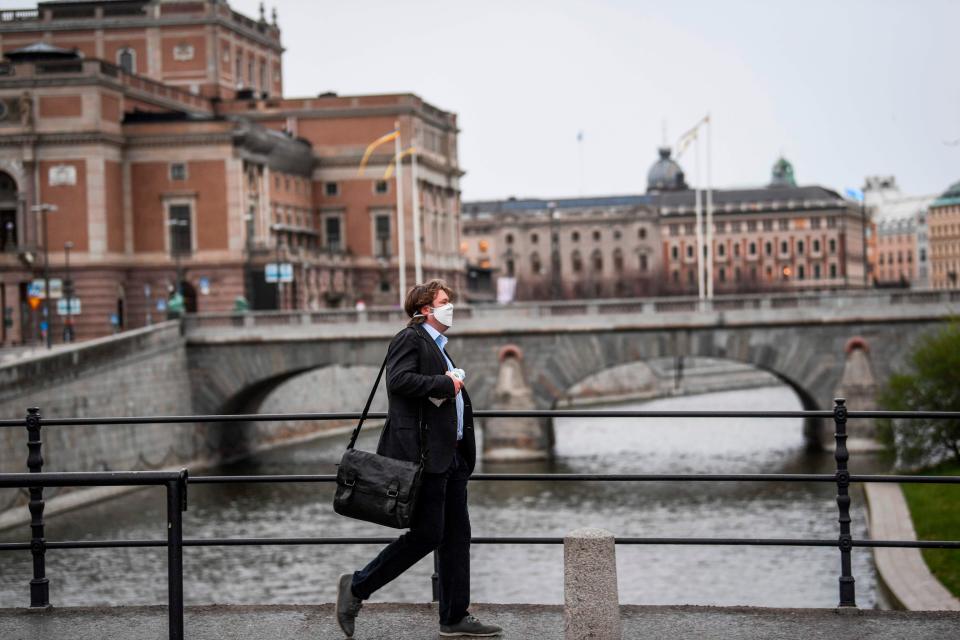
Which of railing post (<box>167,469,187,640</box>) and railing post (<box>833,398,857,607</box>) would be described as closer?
railing post (<box>167,469,187,640</box>)

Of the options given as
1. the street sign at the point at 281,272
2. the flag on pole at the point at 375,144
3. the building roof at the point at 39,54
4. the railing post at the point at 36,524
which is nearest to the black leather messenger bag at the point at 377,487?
the railing post at the point at 36,524

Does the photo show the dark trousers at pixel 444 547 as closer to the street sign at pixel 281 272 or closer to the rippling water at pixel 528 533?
the rippling water at pixel 528 533

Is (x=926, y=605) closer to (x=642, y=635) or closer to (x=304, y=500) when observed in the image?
(x=642, y=635)

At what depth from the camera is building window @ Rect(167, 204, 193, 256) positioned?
78.0 m

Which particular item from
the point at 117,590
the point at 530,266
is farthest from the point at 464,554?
the point at 530,266

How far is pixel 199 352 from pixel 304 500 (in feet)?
49.2

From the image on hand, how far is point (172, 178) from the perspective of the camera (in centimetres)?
7825

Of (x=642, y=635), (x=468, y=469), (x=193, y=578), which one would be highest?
(x=468, y=469)

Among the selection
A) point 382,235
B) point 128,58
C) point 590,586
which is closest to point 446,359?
point 590,586

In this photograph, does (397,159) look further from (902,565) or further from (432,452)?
(432,452)

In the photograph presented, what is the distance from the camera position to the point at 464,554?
10555 millimetres

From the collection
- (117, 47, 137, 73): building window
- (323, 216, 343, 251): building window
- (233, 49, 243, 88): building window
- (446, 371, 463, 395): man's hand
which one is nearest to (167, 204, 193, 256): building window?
(323, 216, 343, 251): building window

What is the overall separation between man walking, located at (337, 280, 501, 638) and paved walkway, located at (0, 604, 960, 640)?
32 cm

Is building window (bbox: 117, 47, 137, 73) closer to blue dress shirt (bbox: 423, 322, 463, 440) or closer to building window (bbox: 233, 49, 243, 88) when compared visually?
building window (bbox: 233, 49, 243, 88)
